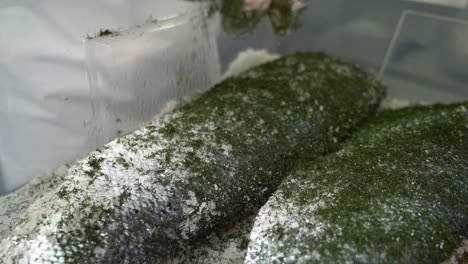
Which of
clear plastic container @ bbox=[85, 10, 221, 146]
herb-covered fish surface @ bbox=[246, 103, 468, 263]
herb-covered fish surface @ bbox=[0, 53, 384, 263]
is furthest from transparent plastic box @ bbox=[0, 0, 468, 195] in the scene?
herb-covered fish surface @ bbox=[246, 103, 468, 263]

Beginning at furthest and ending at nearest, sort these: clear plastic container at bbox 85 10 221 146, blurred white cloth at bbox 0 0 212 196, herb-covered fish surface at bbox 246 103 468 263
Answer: clear plastic container at bbox 85 10 221 146 < blurred white cloth at bbox 0 0 212 196 < herb-covered fish surface at bbox 246 103 468 263

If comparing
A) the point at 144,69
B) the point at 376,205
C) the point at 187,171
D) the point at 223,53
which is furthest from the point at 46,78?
the point at 376,205

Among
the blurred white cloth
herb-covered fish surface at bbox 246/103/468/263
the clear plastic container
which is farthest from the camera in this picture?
the clear plastic container

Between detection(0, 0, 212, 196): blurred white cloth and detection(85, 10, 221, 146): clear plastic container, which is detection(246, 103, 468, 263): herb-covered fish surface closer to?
detection(85, 10, 221, 146): clear plastic container

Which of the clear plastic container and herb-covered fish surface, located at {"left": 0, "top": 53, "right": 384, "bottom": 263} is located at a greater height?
the clear plastic container

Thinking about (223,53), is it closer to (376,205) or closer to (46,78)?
(46,78)

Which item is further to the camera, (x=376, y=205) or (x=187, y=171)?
(x=187, y=171)
